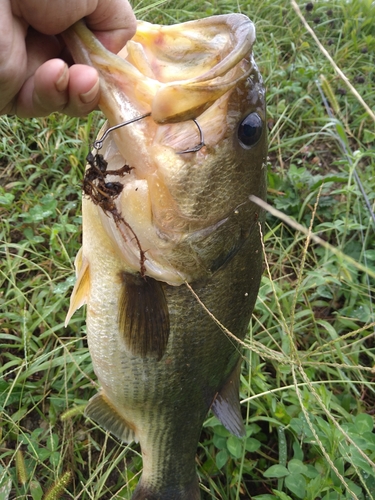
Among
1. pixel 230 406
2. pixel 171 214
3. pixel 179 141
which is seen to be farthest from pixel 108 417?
pixel 179 141

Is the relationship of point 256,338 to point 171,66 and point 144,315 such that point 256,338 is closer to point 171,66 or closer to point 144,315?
point 144,315

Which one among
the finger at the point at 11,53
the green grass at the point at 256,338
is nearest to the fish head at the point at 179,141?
the finger at the point at 11,53

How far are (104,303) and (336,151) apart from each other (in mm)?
2846

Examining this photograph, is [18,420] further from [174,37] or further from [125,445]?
[174,37]

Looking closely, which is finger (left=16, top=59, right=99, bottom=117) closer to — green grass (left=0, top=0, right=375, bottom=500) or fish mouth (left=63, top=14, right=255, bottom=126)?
fish mouth (left=63, top=14, right=255, bottom=126)

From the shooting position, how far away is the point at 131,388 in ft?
5.77

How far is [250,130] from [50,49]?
2.49 feet

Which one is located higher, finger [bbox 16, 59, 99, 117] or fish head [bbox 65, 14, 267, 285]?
finger [bbox 16, 59, 99, 117]

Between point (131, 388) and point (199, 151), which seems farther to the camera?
point (131, 388)

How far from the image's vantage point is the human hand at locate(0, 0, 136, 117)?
1.31 meters

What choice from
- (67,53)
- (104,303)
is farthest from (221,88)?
(104,303)

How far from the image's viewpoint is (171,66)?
1.42 meters

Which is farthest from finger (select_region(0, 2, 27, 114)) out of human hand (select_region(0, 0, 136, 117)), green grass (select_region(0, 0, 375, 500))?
green grass (select_region(0, 0, 375, 500))

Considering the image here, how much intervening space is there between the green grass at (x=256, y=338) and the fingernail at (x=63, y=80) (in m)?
0.87
